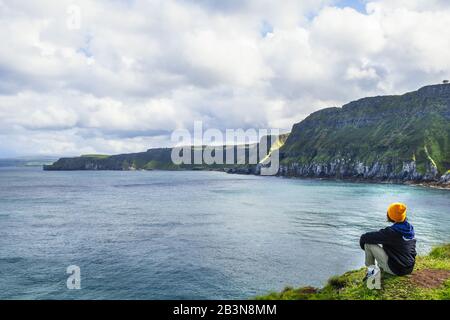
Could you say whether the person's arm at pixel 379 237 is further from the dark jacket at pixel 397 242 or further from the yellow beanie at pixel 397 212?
the yellow beanie at pixel 397 212

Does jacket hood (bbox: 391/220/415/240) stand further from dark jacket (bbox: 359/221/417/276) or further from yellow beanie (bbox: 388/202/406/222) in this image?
yellow beanie (bbox: 388/202/406/222)

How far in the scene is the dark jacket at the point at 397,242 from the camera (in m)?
16.0

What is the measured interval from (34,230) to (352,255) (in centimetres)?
5451

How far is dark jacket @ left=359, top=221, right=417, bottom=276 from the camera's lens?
52.5 ft

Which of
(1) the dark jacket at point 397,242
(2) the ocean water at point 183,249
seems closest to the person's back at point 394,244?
(1) the dark jacket at point 397,242

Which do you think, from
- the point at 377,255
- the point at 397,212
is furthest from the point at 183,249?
the point at 397,212

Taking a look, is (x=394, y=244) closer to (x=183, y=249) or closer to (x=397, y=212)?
(x=397, y=212)

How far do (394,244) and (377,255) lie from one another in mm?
1008

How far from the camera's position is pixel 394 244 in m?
16.1

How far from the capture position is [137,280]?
37.9m
